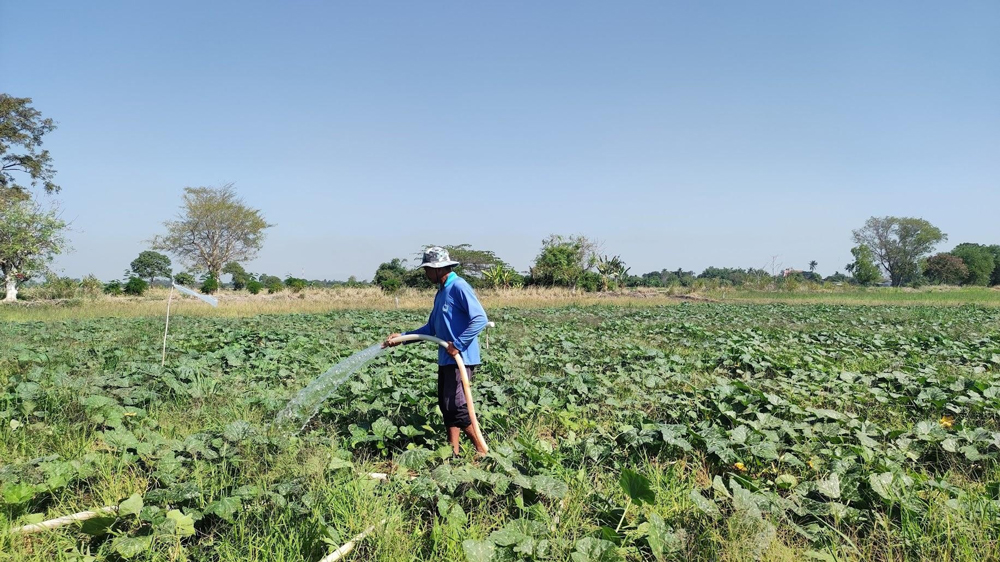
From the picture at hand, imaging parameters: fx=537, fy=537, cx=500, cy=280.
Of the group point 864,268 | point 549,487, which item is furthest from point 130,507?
point 864,268

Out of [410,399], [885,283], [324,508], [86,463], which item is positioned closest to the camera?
[324,508]

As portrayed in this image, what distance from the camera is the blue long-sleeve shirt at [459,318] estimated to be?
4.36 meters

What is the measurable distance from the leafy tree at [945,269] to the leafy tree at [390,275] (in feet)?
232

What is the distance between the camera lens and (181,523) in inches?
115

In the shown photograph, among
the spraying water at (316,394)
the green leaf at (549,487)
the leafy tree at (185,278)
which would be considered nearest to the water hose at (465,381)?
the spraying water at (316,394)

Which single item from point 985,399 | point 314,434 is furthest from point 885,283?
point 314,434

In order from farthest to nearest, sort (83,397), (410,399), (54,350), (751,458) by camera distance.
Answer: (54,350) → (410,399) → (83,397) → (751,458)

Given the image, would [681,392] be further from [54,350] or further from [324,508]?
[54,350]

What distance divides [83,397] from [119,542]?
3.19 metres

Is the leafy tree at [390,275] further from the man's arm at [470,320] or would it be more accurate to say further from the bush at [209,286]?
the man's arm at [470,320]

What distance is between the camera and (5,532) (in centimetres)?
290

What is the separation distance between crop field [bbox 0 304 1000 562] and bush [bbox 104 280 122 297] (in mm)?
30887

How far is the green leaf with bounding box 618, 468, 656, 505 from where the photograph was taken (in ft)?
10.00

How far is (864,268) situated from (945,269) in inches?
440
